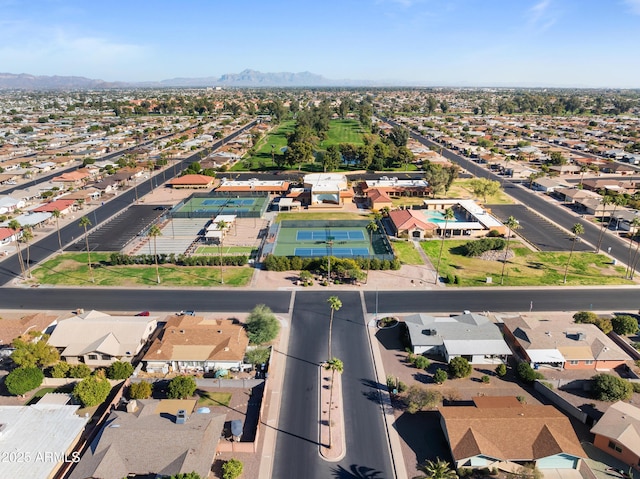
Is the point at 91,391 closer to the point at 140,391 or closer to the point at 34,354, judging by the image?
the point at 140,391

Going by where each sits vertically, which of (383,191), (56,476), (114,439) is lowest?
(56,476)

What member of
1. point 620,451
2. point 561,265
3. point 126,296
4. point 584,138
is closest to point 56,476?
point 126,296

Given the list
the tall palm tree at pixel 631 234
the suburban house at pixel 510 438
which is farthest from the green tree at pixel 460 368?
the tall palm tree at pixel 631 234

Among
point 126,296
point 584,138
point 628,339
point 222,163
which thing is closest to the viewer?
point 628,339

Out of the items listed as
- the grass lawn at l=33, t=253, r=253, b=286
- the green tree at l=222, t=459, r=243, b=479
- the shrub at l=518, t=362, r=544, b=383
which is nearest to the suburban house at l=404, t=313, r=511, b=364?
the shrub at l=518, t=362, r=544, b=383

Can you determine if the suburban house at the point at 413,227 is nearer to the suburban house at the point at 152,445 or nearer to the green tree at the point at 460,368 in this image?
the green tree at the point at 460,368

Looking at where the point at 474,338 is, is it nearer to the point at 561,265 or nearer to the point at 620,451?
the point at 620,451

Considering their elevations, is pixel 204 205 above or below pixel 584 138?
below
